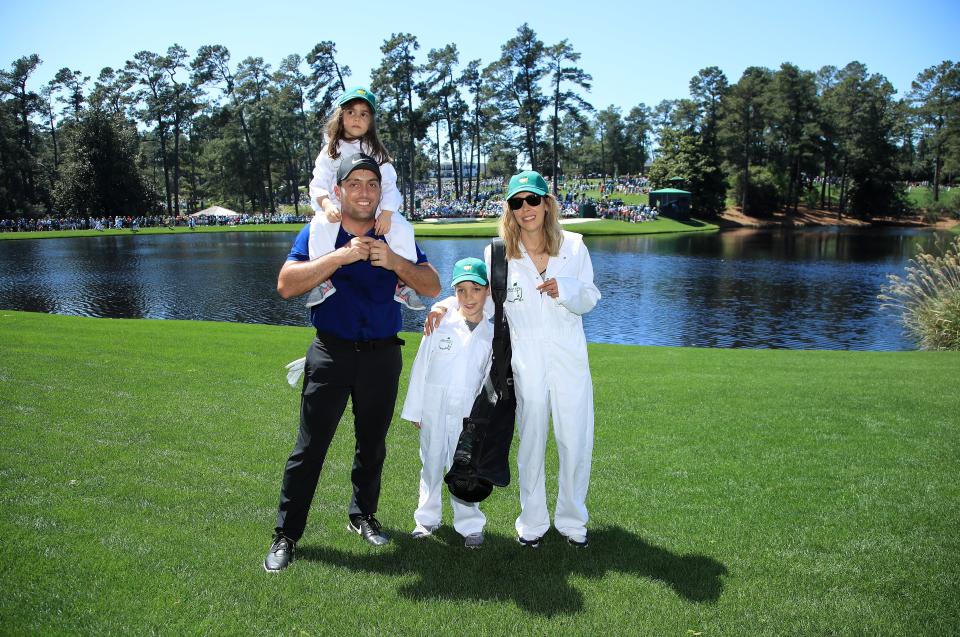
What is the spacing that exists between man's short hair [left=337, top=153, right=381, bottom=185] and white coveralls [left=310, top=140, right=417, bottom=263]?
0.12 metres

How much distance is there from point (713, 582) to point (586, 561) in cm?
A: 69

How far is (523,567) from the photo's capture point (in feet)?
12.3

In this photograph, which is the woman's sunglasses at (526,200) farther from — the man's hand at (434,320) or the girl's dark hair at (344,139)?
the girl's dark hair at (344,139)

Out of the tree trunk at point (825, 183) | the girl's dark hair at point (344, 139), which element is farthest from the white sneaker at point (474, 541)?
the tree trunk at point (825, 183)

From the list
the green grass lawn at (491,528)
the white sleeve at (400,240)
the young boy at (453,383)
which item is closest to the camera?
the green grass lawn at (491,528)

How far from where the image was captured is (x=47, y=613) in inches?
117

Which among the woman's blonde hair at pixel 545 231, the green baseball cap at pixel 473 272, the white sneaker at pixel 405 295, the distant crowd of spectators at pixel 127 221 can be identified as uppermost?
the distant crowd of spectators at pixel 127 221

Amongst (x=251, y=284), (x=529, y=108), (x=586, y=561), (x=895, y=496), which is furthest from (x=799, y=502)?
(x=529, y=108)

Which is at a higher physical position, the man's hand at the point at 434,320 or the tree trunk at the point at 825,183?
the tree trunk at the point at 825,183

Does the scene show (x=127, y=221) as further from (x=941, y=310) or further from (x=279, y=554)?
(x=279, y=554)

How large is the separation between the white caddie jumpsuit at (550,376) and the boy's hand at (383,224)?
0.60m

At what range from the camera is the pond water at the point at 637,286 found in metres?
18.4

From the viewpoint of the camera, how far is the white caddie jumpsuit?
384 centimetres

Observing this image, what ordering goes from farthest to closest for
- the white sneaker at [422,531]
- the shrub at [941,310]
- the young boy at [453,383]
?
1. the shrub at [941,310]
2. the white sneaker at [422,531]
3. the young boy at [453,383]
